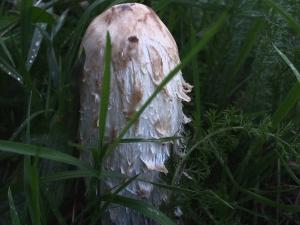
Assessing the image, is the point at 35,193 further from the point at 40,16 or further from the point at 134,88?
the point at 40,16

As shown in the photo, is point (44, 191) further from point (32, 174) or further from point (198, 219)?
point (198, 219)

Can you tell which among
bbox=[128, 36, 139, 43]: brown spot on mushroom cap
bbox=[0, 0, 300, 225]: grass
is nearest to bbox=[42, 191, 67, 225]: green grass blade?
bbox=[0, 0, 300, 225]: grass

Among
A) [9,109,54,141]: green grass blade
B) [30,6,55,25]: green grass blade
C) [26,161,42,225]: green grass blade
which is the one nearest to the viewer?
[26,161,42,225]: green grass blade

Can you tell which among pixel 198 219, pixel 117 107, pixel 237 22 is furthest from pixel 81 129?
pixel 237 22

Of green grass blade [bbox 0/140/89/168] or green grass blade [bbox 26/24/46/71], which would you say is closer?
green grass blade [bbox 0/140/89/168]

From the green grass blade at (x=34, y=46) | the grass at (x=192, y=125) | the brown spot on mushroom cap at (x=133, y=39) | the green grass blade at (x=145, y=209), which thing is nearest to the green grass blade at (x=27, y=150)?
the grass at (x=192, y=125)

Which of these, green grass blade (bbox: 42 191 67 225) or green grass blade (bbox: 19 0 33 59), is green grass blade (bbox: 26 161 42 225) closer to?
green grass blade (bbox: 42 191 67 225)

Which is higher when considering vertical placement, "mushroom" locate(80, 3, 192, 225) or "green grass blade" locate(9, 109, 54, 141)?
"mushroom" locate(80, 3, 192, 225)

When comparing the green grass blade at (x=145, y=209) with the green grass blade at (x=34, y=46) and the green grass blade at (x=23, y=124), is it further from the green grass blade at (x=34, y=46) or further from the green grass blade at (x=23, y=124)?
the green grass blade at (x=34, y=46)
